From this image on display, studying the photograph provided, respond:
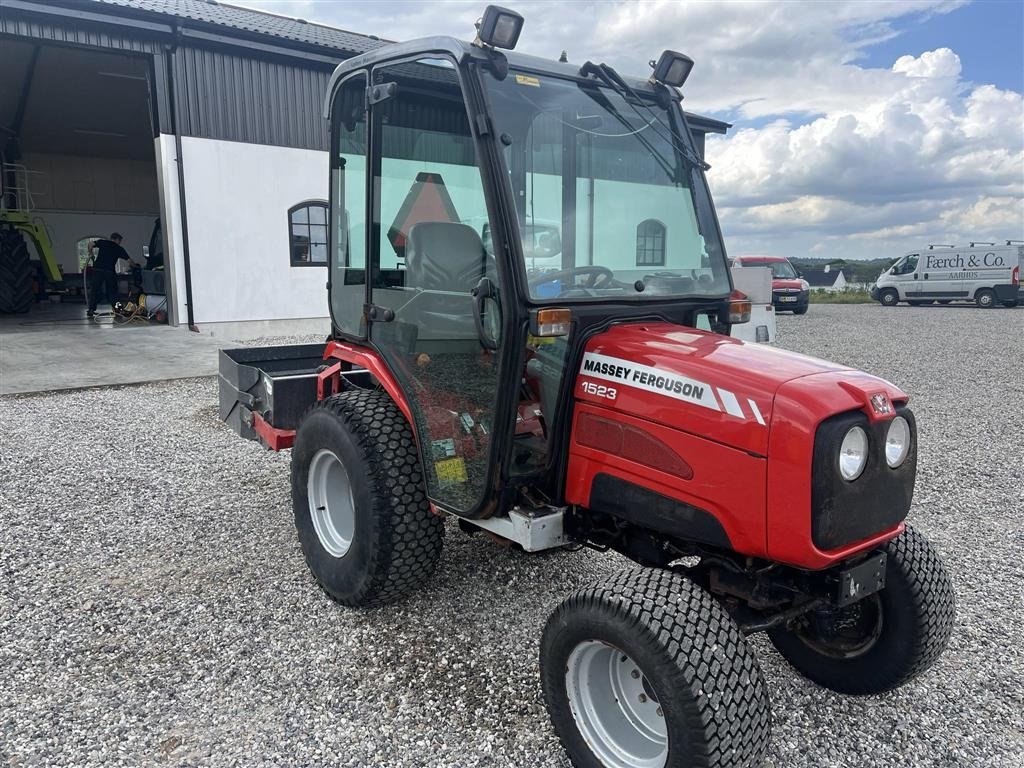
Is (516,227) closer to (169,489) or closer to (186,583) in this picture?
(186,583)

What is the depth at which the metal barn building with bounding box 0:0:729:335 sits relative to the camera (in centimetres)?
1047

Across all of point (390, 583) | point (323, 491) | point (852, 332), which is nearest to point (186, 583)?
point (323, 491)

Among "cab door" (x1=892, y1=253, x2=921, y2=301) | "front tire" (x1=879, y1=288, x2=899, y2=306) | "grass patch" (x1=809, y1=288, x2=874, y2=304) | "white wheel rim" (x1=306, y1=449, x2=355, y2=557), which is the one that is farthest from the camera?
"grass patch" (x1=809, y1=288, x2=874, y2=304)

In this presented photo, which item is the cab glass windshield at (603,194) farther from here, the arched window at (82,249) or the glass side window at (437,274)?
the arched window at (82,249)

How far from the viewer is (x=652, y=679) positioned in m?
2.11

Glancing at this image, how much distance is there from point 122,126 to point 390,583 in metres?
20.8

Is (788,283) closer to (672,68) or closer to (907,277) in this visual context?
(907,277)

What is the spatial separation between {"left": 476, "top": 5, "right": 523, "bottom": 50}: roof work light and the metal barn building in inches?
363

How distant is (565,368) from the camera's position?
2.64 m

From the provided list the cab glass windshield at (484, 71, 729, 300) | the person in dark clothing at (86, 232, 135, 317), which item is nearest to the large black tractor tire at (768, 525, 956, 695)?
the cab glass windshield at (484, 71, 729, 300)

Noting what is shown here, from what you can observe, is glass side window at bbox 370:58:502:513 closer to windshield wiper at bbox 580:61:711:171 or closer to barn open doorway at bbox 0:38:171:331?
windshield wiper at bbox 580:61:711:171

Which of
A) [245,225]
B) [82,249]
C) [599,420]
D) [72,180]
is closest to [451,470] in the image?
[599,420]

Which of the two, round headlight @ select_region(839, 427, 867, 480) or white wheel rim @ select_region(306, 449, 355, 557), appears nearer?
round headlight @ select_region(839, 427, 867, 480)

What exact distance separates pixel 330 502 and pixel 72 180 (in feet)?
80.5
